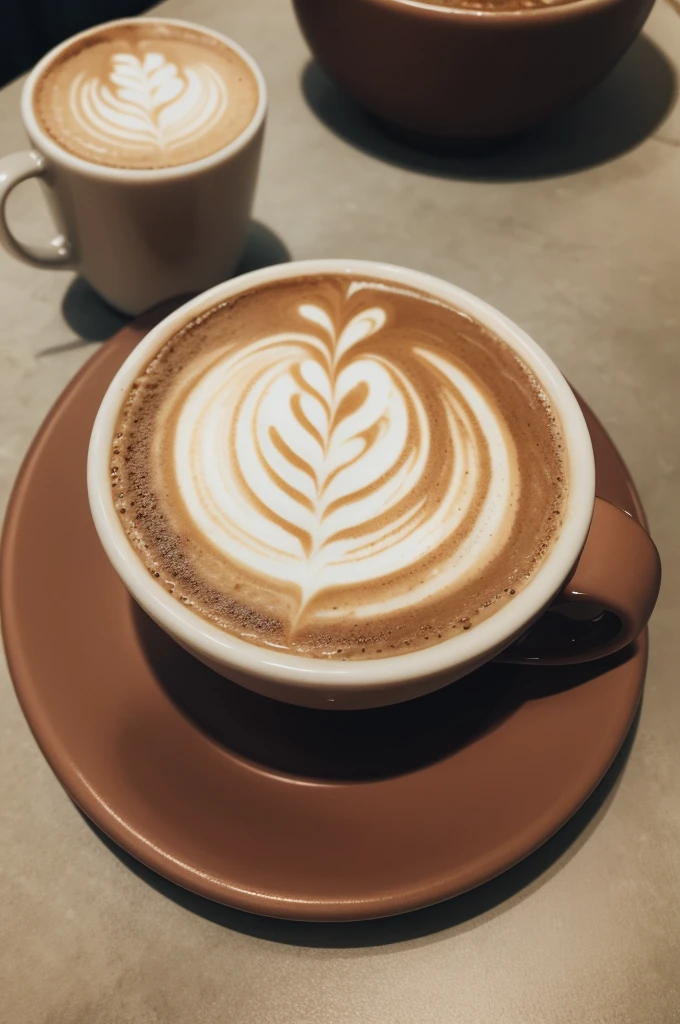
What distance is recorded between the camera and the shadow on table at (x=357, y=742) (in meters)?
0.68

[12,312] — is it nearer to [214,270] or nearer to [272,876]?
[214,270]

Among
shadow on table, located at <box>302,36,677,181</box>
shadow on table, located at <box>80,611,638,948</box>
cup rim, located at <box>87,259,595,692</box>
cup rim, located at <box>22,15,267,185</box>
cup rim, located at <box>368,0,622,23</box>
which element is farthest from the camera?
shadow on table, located at <box>302,36,677,181</box>

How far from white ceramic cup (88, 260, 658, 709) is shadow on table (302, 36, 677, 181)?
2.42ft

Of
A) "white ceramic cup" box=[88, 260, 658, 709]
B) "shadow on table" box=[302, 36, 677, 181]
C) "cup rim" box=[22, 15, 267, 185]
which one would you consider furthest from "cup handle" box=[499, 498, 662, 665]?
"shadow on table" box=[302, 36, 677, 181]

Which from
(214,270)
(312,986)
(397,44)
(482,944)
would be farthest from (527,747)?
(397,44)

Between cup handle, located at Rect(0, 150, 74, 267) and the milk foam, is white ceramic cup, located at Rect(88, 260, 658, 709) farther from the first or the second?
cup handle, located at Rect(0, 150, 74, 267)

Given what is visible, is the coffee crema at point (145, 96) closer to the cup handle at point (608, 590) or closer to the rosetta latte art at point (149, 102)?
the rosetta latte art at point (149, 102)

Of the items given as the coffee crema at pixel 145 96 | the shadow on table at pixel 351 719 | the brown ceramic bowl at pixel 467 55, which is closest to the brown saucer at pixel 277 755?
the shadow on table at pixel 351 719

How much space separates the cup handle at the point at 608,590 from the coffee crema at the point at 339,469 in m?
0.04

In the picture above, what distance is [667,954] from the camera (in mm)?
689

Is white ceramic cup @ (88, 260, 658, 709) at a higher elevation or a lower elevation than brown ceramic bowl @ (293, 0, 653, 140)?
lower

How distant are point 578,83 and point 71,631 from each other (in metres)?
1.12

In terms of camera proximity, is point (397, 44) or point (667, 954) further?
point (397, 44)

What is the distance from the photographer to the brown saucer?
0.62 meters
